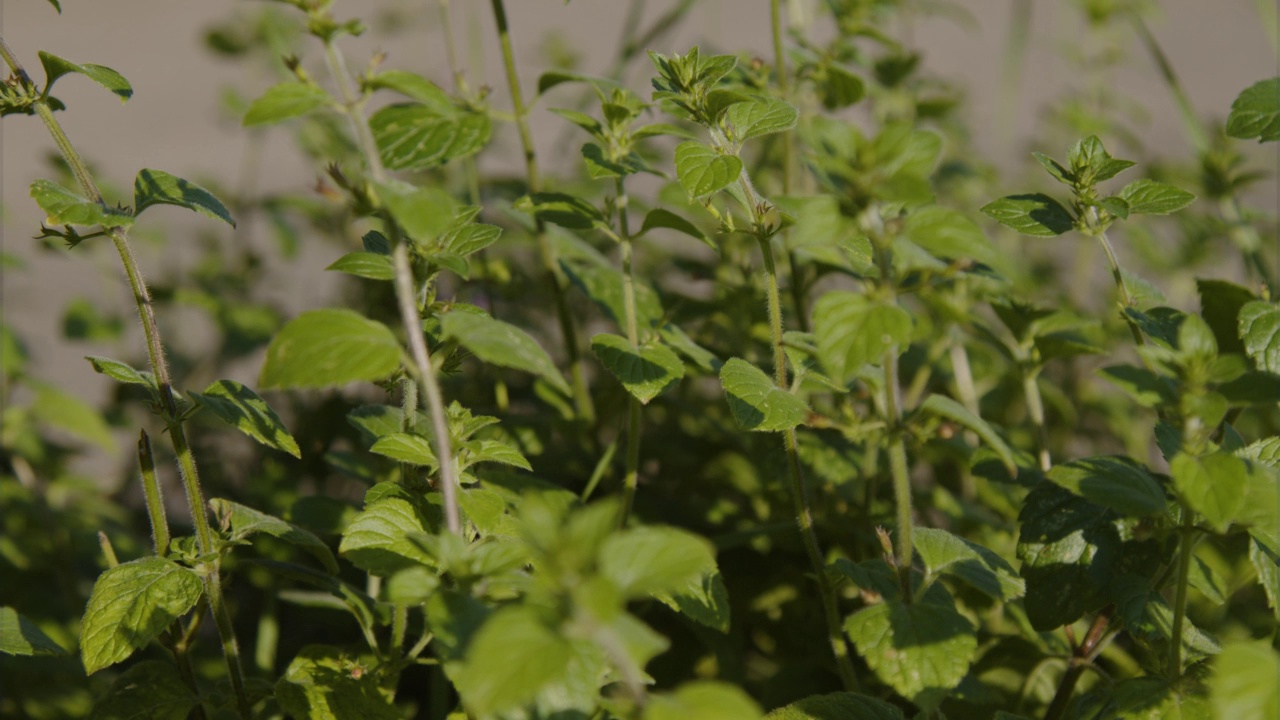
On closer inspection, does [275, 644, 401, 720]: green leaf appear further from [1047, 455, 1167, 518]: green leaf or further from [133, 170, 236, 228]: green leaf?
[1047, 455, 1167, 518]: green leaf

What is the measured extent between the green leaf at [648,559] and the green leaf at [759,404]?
0.50 metres

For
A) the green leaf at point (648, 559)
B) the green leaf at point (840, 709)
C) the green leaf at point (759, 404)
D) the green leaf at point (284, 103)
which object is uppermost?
the green leaf at point (284, 103)

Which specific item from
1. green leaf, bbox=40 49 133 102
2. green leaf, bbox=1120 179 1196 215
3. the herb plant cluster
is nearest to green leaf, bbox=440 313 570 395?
the herb plant cluster

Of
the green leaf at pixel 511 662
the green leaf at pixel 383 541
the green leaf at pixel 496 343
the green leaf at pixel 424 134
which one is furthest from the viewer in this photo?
the green leaf at pixel 383 541

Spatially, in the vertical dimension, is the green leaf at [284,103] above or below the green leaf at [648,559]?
above

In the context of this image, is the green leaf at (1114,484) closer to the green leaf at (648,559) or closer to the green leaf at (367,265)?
the green leaf at (648,559)

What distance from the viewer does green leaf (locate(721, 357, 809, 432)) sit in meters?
1.42

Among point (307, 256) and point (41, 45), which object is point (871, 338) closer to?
point (307, 256)

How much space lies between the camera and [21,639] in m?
1.47

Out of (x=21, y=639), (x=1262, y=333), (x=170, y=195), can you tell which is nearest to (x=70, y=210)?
(x=170, y=195)

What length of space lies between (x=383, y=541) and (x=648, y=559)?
0.51 meters

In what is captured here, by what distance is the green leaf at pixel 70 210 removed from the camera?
1278mm

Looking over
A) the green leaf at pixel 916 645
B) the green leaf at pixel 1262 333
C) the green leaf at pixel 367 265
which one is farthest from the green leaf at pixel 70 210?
the green leaf at pixel 1262 333

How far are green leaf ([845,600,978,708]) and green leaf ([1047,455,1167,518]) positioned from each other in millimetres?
204
